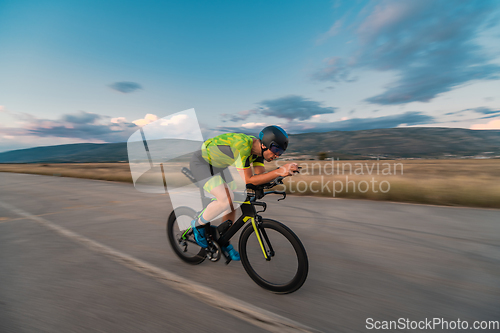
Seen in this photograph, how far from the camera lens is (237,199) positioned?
272cm

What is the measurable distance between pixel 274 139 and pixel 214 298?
1.68m

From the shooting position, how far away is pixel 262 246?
259cm

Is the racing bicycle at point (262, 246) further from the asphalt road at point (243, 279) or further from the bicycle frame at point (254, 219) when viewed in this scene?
the asphalt road at point (243, 279)

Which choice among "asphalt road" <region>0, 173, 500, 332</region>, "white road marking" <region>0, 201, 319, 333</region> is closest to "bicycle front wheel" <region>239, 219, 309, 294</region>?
"asphalt road" <region>0, 173, 500, 332</region>

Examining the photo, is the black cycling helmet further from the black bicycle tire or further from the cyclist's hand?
the black bicycle tire

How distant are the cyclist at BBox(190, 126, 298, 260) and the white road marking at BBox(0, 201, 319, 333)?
514 mm

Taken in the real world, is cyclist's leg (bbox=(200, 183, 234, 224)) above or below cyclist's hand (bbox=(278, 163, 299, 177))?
below

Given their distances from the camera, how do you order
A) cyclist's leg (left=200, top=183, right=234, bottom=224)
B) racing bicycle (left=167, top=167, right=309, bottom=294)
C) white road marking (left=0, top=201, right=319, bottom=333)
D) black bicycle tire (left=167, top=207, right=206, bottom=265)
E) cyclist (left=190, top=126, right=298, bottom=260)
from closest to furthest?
white road marking (left=0, top=201, right=319, bottom=333) < racing bicycle (left=167, top=167, right=309, bottom=294) < cyclist (left=190, top=126, right=298, bottom=260) < cyclist's leg (left=200, top=183, right=234, bottom=224) < black bicycle tire (left=167, top=207, right=206, bottom=265)

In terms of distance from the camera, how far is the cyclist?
2.52m

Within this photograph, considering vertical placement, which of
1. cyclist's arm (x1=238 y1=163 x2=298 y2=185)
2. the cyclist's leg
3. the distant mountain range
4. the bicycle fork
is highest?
cyclist's arm (x1=238 y1=163 x2=298 y2=185)

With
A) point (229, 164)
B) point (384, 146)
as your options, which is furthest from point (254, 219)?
point (384, 146)

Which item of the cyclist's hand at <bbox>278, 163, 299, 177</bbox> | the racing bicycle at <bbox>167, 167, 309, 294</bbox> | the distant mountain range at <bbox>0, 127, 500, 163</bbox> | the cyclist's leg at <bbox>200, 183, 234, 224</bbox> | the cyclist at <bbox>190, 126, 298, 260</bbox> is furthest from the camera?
the distant mountain range at <bbox>0, 127, 500, 163</bbox>

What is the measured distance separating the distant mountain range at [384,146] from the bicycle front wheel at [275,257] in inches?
3035

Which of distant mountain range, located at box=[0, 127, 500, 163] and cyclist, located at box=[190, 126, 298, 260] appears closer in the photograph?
cyclist, located at box=[190, 126, 298, 260]
